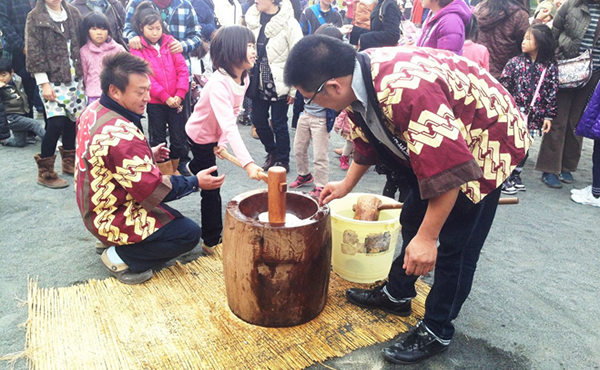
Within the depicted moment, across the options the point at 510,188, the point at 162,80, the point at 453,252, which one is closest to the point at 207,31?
the point at 162,80

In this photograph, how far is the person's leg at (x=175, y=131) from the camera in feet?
15.1

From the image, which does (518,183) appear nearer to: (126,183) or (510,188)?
(510,188)

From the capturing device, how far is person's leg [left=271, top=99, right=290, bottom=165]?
4.88 meters

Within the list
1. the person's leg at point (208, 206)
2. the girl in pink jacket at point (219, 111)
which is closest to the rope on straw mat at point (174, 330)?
the person's leg at point (208, 206)

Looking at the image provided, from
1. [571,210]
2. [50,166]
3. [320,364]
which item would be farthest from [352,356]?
[50,166]

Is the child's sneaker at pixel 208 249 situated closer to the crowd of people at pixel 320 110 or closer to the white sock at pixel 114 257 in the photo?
the crowd of people at pixel 320 110

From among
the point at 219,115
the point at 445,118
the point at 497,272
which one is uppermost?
the point at 445,118

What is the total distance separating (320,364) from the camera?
2182mm

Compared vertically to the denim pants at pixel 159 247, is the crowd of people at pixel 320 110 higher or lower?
higher

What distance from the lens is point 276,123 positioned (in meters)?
4.92

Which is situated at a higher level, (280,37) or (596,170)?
(280,37)

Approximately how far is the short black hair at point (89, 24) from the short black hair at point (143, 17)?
1.28 ft

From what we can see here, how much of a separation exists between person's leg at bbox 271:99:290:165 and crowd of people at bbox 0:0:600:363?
2 cm

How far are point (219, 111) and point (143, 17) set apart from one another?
1885 mm
